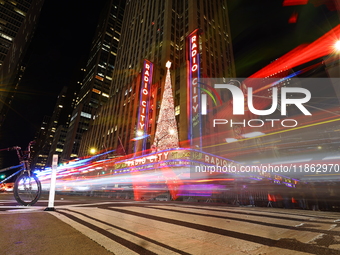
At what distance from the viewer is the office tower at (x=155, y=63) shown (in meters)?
37.3

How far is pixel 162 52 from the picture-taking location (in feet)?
164

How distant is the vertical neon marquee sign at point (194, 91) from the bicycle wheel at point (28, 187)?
2489cm

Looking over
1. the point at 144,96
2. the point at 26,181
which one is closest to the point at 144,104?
the point at 144,96

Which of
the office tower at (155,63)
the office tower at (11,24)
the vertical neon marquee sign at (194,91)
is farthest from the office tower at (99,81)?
the vertical neon marquee sign at (194,91)

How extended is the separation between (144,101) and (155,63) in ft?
57.2

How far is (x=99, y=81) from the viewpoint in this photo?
98.1 m

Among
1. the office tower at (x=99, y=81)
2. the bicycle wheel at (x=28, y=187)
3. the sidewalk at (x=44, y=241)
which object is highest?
the office tower at (x=99, y=81)

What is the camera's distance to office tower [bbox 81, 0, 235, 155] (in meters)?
37.3

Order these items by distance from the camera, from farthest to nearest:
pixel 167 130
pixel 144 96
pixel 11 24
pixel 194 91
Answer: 1. pixel 11 24
2. pixel 144 96
3. pixel 194 91
4. pixel 167 130

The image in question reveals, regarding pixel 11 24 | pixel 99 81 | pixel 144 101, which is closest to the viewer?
pixel 144 101

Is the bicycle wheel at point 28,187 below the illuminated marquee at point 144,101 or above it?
below

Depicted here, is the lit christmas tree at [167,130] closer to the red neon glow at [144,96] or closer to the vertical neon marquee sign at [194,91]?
the vertical neon marquee sign at [194,91]

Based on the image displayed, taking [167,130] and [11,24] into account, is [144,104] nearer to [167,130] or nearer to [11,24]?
[167,130]

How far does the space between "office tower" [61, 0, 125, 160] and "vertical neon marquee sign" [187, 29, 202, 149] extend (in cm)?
5907
